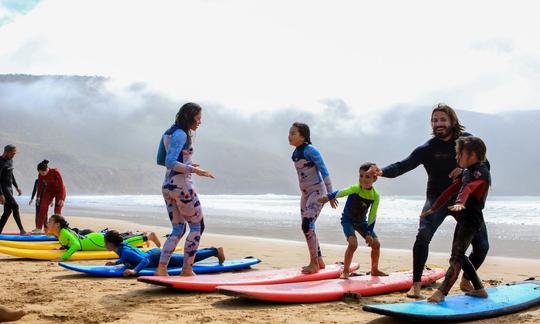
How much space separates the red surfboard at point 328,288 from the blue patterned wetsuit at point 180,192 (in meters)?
1.22

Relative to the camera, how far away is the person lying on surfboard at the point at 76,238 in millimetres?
8727

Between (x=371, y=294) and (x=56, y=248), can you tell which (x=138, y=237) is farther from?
(x=371, y=294)

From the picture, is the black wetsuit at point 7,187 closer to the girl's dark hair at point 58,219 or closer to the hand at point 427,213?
the girl's dark hair at point 58,219

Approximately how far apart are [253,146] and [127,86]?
4498 cm

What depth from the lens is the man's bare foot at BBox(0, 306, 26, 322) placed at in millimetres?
4223

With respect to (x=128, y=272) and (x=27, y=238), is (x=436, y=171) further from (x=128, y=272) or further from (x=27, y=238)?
(x=27, y=238)

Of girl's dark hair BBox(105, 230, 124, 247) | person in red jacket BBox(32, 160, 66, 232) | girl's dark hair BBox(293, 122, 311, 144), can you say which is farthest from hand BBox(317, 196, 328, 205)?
person in red jacket BBox(32, 160, 66, 232)

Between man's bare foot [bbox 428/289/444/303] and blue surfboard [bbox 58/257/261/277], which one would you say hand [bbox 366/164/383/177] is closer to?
man's bare foot [bbox 428/289/444/303]

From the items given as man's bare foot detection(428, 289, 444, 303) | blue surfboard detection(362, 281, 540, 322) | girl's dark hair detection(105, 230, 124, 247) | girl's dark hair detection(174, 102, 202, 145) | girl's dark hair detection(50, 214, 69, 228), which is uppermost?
girl's dark hair detection(174, 102, 202, 145)

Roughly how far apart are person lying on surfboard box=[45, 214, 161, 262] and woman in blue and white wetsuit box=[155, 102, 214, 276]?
8.81 feet

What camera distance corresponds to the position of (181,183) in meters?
6.30

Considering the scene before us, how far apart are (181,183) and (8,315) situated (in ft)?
8.04

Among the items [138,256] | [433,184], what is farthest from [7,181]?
[433,184]

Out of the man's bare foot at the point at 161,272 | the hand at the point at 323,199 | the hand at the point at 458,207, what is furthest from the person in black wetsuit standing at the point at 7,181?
the hand at the point at 458,207
